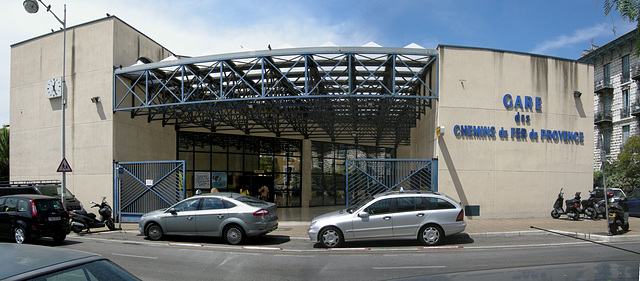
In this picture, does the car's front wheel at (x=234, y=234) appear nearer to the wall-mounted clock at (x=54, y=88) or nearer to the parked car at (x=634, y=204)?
the wall-mounted clock at (x=54, y=88)

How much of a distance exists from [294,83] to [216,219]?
9057mm

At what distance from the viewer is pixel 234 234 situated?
11.4m

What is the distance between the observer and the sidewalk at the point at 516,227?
41.4 feet

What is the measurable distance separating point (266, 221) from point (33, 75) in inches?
642

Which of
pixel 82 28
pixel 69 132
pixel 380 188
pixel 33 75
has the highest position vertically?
pixel 82 28

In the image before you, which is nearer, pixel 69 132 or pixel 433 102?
pixel 433 102

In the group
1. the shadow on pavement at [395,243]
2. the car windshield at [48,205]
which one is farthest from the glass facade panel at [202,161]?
the shadow on pavement at [395,243]

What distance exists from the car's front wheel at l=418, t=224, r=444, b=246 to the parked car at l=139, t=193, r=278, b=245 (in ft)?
14.2

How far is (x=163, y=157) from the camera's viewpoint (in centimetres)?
2166

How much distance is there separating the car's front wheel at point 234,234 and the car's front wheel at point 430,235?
496cm

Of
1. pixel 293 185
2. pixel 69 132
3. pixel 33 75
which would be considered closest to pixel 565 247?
pixel 293 185

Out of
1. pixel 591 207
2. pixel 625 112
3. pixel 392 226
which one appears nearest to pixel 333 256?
pixel 392 226

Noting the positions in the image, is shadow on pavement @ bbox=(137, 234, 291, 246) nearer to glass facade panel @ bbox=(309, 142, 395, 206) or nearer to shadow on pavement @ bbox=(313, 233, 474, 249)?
shadow on pavement @ bbox=(313, 233, 474, 249)

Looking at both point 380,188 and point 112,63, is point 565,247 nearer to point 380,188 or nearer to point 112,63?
point 380,188
